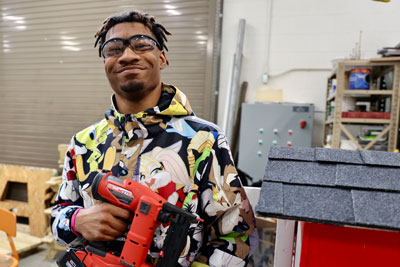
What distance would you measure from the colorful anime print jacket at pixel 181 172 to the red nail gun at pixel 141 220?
0.29 feet

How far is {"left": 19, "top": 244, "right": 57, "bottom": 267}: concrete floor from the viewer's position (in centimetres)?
326

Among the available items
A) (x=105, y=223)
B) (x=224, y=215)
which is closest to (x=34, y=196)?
(x=105, y=223)

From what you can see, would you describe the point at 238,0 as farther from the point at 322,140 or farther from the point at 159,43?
the point at 159,43

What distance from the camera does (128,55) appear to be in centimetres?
109

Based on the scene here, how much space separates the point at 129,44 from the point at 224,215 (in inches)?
30.8

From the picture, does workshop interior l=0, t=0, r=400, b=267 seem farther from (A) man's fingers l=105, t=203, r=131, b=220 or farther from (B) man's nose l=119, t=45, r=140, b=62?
(B) man's nose l=119, t=45, r=140, b=62

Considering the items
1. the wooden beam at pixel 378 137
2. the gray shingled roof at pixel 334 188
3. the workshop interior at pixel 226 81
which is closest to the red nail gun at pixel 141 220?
the gray shingled roof at pixel 334 188

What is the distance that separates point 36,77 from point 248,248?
4581 mm

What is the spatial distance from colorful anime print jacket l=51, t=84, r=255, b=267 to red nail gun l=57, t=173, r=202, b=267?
9 cm

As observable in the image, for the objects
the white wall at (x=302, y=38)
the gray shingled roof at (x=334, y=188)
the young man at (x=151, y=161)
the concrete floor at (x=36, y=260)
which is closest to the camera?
the gray shingled roof at (x=334, y=188)

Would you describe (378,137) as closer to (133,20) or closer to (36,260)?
(133,20)

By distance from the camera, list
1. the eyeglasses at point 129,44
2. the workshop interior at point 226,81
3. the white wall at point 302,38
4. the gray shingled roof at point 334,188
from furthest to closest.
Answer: the white wall at point 302,38, the workshop interior at point 226,81, the eyeglasses at point 129,44, the gray shingled roof at point 334,188

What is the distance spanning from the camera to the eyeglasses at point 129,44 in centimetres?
112

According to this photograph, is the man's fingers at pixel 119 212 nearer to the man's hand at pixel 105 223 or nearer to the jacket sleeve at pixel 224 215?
the man's hand at pixel 105 223
